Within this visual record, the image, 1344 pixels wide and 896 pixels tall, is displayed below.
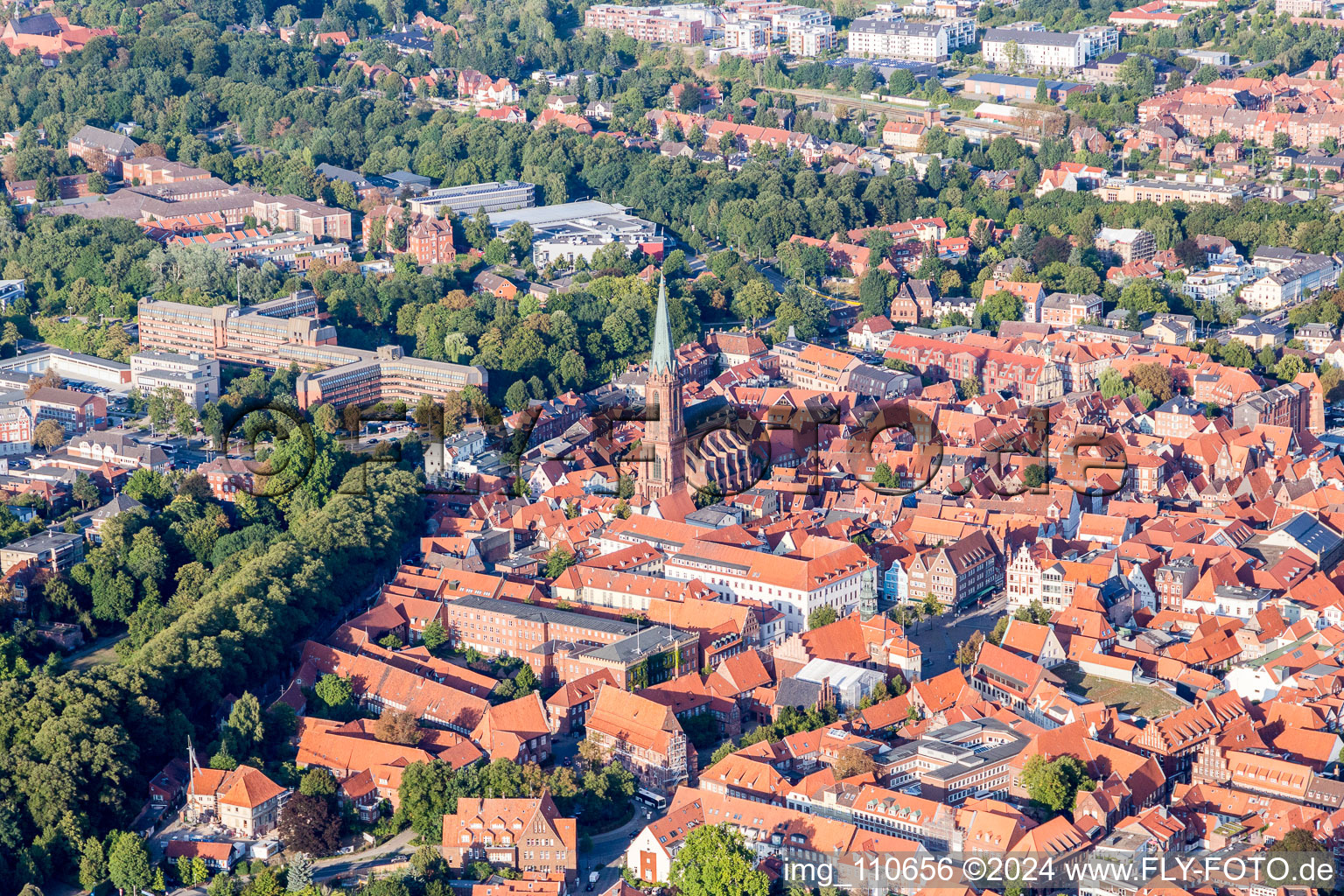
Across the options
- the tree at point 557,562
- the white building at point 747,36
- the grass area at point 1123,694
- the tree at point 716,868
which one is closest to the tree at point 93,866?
the tree at point 716,868

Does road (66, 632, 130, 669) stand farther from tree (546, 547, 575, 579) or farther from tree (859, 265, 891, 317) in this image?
tree (859, 265, 891, 317)

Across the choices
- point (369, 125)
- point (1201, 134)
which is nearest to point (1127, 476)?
point (1201, 134)

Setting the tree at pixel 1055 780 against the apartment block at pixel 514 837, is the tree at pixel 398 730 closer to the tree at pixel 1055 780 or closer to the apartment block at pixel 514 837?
the apartment block at pixel 514 837

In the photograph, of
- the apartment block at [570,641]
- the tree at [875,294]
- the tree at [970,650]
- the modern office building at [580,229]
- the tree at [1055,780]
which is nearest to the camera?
the tree at [1055,780]

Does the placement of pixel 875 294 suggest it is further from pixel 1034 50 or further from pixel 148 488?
pixel 1034 50

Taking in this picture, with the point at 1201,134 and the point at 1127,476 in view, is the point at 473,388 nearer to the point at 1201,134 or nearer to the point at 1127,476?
the point at 1127,476

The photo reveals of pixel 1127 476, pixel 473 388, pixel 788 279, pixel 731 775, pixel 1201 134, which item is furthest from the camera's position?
pixel 1201 134

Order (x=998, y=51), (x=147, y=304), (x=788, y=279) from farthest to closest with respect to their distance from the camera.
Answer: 1. (x=998, y=51)
2. (x=788, y=279)
3. (x=147, y=304)
